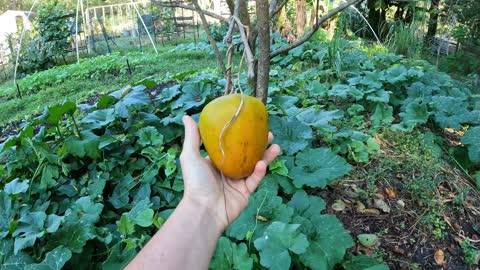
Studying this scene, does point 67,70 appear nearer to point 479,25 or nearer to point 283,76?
point 283,76

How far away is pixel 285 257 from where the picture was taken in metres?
1.50

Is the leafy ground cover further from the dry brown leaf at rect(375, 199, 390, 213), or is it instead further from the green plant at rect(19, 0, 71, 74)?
the green plant at rect(19, 0, 71, 74)

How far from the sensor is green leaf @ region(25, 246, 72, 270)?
148 cm

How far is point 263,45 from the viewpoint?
5.97 feet

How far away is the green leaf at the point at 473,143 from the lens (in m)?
2.40

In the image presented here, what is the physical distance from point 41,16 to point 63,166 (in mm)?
11270

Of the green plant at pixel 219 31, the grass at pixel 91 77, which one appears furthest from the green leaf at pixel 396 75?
the green plant at pixel 219 31

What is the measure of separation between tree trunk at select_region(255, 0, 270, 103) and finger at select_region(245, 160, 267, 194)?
2.20 ft

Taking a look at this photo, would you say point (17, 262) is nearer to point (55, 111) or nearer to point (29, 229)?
point (29, 229)

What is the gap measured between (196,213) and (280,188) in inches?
37.5

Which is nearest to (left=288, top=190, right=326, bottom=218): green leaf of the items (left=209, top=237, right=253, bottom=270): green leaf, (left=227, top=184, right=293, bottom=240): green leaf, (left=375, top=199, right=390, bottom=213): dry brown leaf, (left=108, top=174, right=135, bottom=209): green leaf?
(left=227, top=184, right=293, bottom=240): green leaf

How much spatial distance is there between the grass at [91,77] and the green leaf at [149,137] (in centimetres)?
418

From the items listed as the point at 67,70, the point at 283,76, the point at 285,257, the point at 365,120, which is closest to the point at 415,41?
the point at 283,76

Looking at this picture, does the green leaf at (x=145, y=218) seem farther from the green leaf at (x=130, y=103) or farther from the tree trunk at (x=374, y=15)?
the tree trunk at (x=374, y=15)
